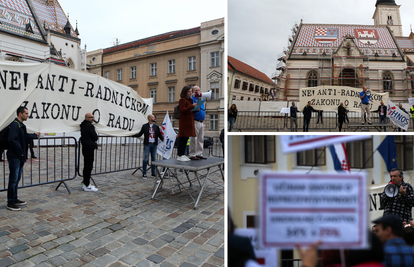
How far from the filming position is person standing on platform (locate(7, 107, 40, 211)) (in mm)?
4570

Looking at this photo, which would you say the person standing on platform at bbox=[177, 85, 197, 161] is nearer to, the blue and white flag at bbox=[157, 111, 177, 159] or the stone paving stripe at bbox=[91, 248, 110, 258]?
the stone paving stripe at bbox=[91, 248, 110, 258]

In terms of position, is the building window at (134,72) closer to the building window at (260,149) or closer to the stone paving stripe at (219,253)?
the stone paving stripe at (219,253)

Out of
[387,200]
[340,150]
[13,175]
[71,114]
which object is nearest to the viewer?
[340,150]

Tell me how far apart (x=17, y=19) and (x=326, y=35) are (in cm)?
4633

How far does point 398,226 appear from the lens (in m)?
0.89

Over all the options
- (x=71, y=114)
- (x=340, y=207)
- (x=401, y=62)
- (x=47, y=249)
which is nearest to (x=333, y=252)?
(x=340, y=207)

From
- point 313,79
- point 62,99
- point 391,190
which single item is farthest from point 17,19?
point 391,190

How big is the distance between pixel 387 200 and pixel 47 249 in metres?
3.48

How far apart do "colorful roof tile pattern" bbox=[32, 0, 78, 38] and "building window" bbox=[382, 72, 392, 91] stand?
175 feet

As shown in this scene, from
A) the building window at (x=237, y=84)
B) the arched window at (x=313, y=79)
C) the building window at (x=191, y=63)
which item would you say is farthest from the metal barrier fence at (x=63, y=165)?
the building window at (x=237, y=84)

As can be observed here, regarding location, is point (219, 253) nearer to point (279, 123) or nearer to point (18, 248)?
point (18, 248)

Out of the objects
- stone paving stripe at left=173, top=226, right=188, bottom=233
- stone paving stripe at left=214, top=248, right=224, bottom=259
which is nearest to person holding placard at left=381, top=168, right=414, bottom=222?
stone paving stripe at left=214, top=248, right=224, bottom=259

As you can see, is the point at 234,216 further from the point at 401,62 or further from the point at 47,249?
the point at 401,62

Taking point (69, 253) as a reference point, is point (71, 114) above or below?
above
